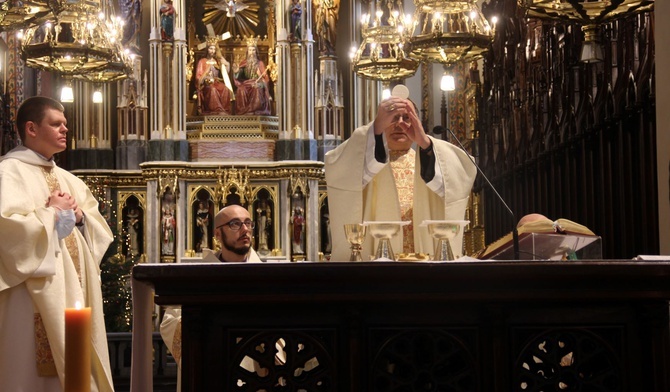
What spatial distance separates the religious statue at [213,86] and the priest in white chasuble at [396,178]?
45.1 feet

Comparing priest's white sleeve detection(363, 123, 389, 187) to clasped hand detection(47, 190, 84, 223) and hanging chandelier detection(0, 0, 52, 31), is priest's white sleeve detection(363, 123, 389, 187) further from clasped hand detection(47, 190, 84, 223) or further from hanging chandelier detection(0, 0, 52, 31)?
hanging chandelier detection(0, 0, 52, 31)

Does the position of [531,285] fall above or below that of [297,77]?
below

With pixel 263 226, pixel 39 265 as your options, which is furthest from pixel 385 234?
pixel 263 226

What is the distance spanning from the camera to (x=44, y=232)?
551 centimetres

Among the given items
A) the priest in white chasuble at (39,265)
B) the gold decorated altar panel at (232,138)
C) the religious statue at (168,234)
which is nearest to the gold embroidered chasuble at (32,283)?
the priest in white chasuble at (39,265)

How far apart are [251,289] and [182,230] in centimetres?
1567

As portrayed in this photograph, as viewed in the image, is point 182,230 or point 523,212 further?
point 182,230

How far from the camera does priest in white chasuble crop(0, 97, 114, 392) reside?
18.1ft

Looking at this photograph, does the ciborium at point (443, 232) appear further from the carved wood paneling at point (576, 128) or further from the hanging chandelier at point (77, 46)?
Result: the hanging chandelier at point (77, 46)

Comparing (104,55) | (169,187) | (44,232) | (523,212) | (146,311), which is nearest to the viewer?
(146,311)

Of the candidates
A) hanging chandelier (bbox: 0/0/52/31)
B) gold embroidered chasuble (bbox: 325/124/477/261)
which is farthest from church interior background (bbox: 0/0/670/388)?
hanging chandelier (bbox: 0/0/52/31)

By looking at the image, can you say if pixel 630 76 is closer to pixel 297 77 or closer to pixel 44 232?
pixel 44 232

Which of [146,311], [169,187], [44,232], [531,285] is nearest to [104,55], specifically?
[44,232]

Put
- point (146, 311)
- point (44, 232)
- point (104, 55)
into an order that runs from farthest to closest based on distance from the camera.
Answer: point (104, 55) < point (44, 232) < point (146, 311)
